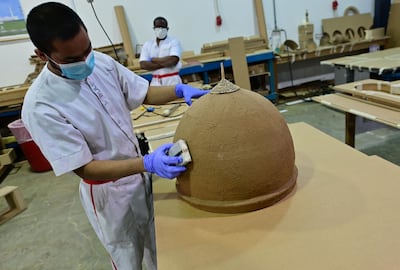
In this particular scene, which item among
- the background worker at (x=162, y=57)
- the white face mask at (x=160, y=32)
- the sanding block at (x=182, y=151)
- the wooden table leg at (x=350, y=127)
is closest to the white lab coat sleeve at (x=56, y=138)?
the sanding block at (x=182, y=151)

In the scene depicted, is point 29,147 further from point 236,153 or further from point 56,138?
point 236,153

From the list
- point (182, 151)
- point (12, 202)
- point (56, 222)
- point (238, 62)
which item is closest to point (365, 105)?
point (182, 151)

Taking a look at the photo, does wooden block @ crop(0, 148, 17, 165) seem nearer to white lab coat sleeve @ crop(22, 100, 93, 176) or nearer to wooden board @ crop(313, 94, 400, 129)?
white lab coat sleeve @ crop(22, 100, 93, 176)

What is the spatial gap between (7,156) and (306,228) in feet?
13.5

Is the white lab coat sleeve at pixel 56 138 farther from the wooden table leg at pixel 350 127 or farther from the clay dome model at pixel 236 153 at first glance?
the wooden table leg at pixel 350 127

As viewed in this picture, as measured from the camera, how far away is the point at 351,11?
5.37 m

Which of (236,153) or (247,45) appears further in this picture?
(247,45)

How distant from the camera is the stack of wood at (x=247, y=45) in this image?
477 centimetres

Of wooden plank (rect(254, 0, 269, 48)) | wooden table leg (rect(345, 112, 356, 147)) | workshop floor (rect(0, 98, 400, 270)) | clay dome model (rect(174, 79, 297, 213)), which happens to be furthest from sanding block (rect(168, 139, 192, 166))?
wooden plank (rect(254, 0, 269, 48))

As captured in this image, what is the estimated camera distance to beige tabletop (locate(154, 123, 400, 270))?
819mm

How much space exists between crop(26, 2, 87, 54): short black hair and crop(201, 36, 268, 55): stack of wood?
3.91 metres

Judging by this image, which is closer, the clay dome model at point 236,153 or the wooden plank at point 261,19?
the clay dome model at point 236,153

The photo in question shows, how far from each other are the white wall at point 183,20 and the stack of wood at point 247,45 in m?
0.21

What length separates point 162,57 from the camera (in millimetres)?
3525
